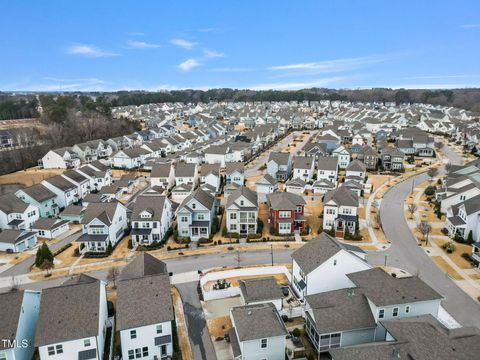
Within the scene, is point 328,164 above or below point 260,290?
above

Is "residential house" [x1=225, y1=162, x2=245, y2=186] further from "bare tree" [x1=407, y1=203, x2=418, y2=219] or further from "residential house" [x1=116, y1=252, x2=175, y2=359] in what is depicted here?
"residential house" [x1=116, y1=252, x2=175, y2=359]

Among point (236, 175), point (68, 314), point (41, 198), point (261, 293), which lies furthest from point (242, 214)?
point (41, 198)

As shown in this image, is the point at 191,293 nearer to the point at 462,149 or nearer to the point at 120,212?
the point at 120,212

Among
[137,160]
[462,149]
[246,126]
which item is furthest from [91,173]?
[462,149]

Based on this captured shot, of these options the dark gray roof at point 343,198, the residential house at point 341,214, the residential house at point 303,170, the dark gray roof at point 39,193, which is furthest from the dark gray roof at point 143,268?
the residential house at point 303,170

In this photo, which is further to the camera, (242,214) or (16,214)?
(16,214)

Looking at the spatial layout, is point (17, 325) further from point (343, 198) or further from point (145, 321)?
point (343, 198)
